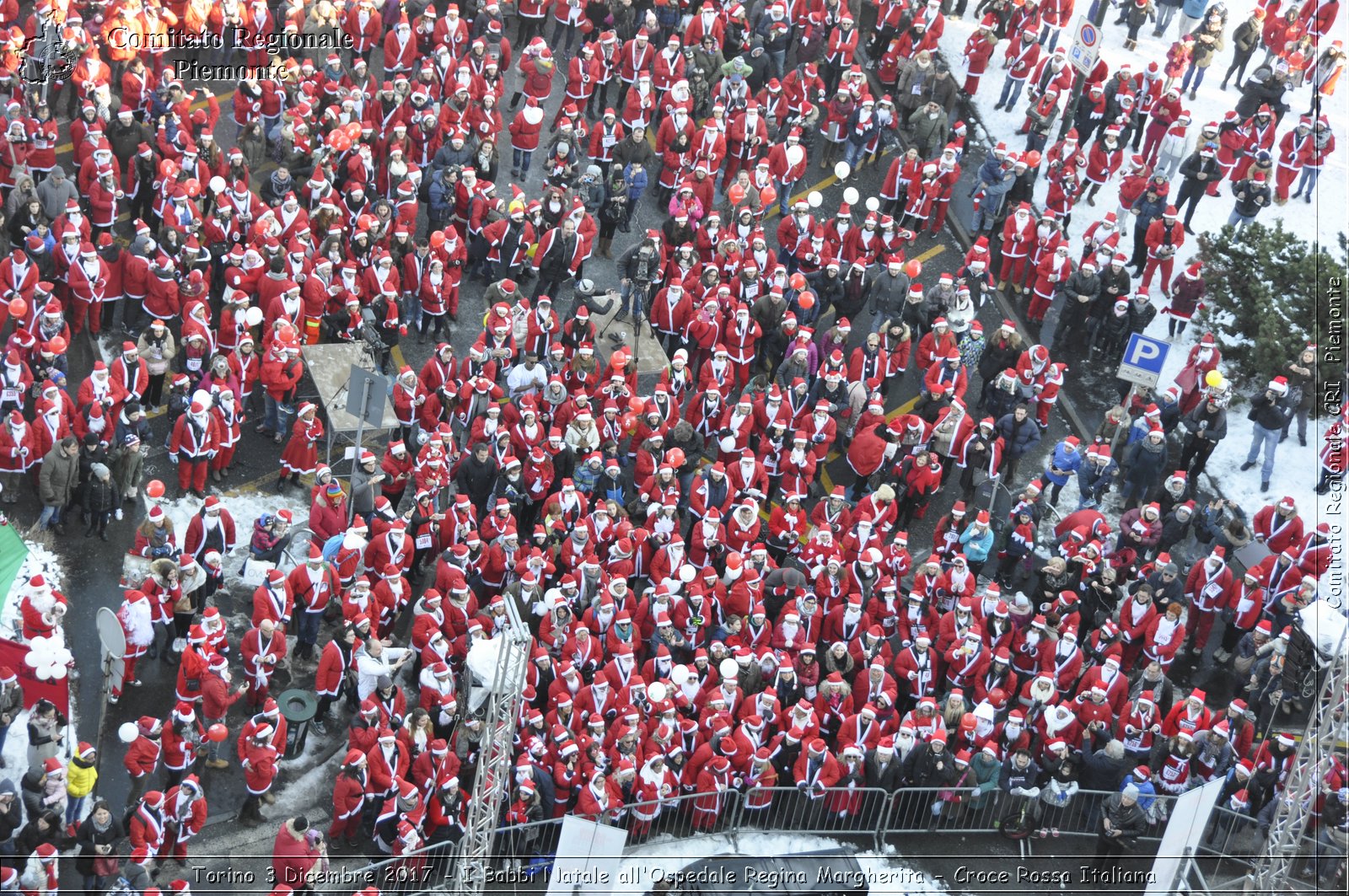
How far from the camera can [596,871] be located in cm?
1908

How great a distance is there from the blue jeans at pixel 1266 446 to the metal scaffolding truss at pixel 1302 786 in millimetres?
7576

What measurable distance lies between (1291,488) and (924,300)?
6.11 metres

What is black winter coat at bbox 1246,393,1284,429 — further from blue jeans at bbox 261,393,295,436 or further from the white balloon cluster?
the white balloon cluster

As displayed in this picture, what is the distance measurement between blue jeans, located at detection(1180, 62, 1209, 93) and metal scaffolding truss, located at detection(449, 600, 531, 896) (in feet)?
68.9

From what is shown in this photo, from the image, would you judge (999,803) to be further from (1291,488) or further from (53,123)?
(53,123)

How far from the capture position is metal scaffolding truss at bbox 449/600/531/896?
720 inches

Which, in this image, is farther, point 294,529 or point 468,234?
point 468,234

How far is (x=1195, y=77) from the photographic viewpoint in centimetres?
3569

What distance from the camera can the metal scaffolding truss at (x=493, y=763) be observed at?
60.0ft

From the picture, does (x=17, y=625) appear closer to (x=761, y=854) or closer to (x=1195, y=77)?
(x=761, y=854)

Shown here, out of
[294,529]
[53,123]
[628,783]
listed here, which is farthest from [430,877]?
[53,123]

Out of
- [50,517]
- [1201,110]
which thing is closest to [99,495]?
[50,517]

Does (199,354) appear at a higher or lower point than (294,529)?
higher

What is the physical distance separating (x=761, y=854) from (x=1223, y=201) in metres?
16.7
